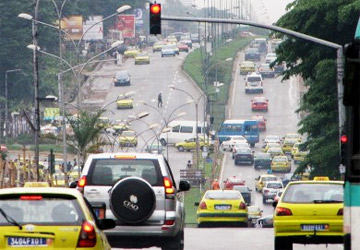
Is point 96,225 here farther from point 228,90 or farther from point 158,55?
point 158,55

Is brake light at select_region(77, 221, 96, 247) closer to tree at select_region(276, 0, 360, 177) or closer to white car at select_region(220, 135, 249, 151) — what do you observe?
tree at select_region(276, 0, 360, 177)

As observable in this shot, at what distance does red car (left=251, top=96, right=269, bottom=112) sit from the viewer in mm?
Answer: 135250

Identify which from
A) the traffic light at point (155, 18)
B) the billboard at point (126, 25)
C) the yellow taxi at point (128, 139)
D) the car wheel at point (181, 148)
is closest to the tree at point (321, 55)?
the traffic light at point (155, 18)

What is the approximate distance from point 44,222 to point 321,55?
45.3m

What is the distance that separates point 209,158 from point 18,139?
2253cm

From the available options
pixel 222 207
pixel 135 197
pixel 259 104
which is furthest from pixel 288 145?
pixel 135 197

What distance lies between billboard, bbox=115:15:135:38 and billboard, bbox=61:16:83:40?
2544 cm

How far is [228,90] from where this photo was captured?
479 ft

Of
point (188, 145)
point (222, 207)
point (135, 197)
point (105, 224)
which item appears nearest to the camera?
point (105, 224)

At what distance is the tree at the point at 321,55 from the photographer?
198 ft

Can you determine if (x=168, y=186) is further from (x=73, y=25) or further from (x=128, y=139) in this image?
(x=73, y=25)

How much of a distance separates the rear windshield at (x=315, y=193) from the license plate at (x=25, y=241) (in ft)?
32.9

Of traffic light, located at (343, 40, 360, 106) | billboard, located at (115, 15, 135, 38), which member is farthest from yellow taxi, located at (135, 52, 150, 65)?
traffic light, located at (343, 40, 360, 106)

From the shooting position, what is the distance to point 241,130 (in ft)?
403
